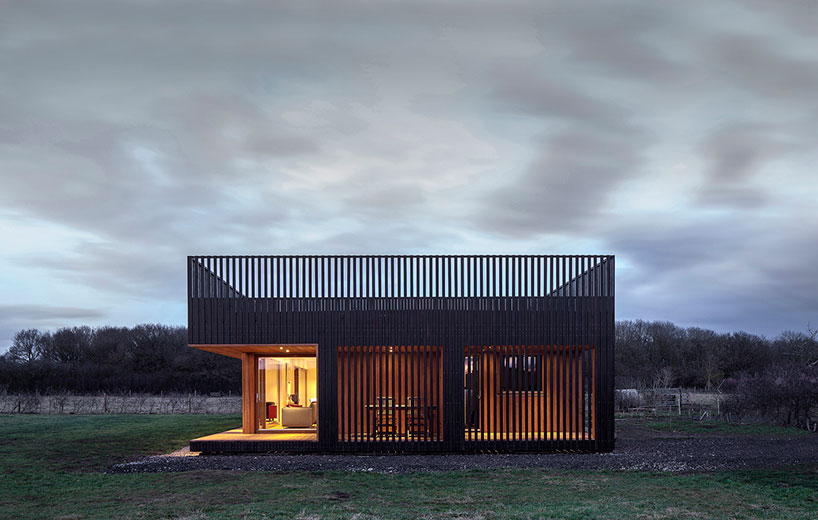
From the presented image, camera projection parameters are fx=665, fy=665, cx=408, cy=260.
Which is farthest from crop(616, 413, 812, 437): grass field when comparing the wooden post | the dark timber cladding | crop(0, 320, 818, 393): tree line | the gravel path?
the wooden post

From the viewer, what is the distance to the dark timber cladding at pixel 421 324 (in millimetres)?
13344

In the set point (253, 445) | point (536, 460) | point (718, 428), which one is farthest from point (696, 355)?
point (253, 445)

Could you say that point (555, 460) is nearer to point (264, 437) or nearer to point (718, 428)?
point (264, 437)

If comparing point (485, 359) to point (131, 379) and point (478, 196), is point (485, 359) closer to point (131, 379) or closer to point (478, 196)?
point (478, 196)

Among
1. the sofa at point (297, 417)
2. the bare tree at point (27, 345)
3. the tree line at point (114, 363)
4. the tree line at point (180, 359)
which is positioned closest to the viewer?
the sofa at point (297, 417)

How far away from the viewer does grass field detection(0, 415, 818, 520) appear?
24.5ft

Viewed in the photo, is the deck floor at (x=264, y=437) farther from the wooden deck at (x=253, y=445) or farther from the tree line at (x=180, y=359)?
the tree line at (x=180, y=359)

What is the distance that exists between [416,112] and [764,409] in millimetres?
13223

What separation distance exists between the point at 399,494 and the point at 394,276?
18.0 feet

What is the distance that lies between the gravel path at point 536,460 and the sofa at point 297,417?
9.49 feet

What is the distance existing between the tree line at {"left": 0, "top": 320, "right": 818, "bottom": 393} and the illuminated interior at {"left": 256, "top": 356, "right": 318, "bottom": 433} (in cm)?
1814

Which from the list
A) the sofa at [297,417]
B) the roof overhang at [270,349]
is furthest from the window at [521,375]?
the sofa at [297,417]

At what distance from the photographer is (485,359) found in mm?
13805

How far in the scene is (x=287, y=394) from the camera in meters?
16.8
